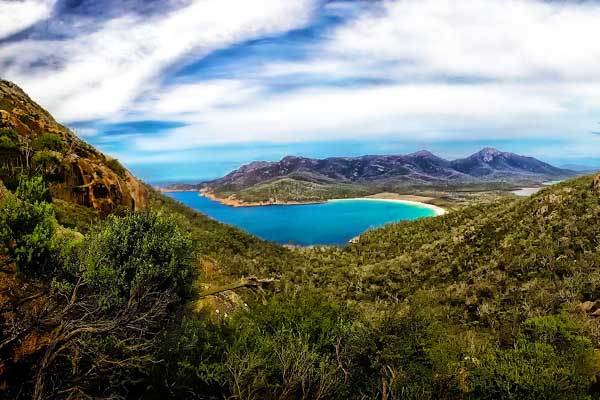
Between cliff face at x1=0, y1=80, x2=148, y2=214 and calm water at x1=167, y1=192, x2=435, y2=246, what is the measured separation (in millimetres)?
77414

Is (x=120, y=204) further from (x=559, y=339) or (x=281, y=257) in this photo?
(x=559, y=339)

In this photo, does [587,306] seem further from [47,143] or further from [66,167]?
[47,143]

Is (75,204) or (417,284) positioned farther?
(417,284)

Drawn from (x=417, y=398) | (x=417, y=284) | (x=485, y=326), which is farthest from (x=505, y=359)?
(x=417, y=284)

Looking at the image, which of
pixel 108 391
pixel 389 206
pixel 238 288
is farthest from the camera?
pixel 389 206

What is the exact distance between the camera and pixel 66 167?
1224 inches

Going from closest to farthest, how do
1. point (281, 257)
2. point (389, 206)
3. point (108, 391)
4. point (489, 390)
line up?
1. point (108, 391)
2. point (489, 390)
3. point (281, 257)
4. point (389, 206)

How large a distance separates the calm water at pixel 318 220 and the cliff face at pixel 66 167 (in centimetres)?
7741

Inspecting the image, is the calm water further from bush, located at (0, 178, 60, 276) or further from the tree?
bush, located at (0, 178, 60, 276)

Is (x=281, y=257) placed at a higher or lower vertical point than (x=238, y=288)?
lower

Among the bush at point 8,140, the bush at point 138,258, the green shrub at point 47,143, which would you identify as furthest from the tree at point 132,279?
the green shrub at point 47,143

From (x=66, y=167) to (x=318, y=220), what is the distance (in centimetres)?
13023

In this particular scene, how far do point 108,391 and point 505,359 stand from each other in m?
15.4

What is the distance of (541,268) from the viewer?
32.4 m
